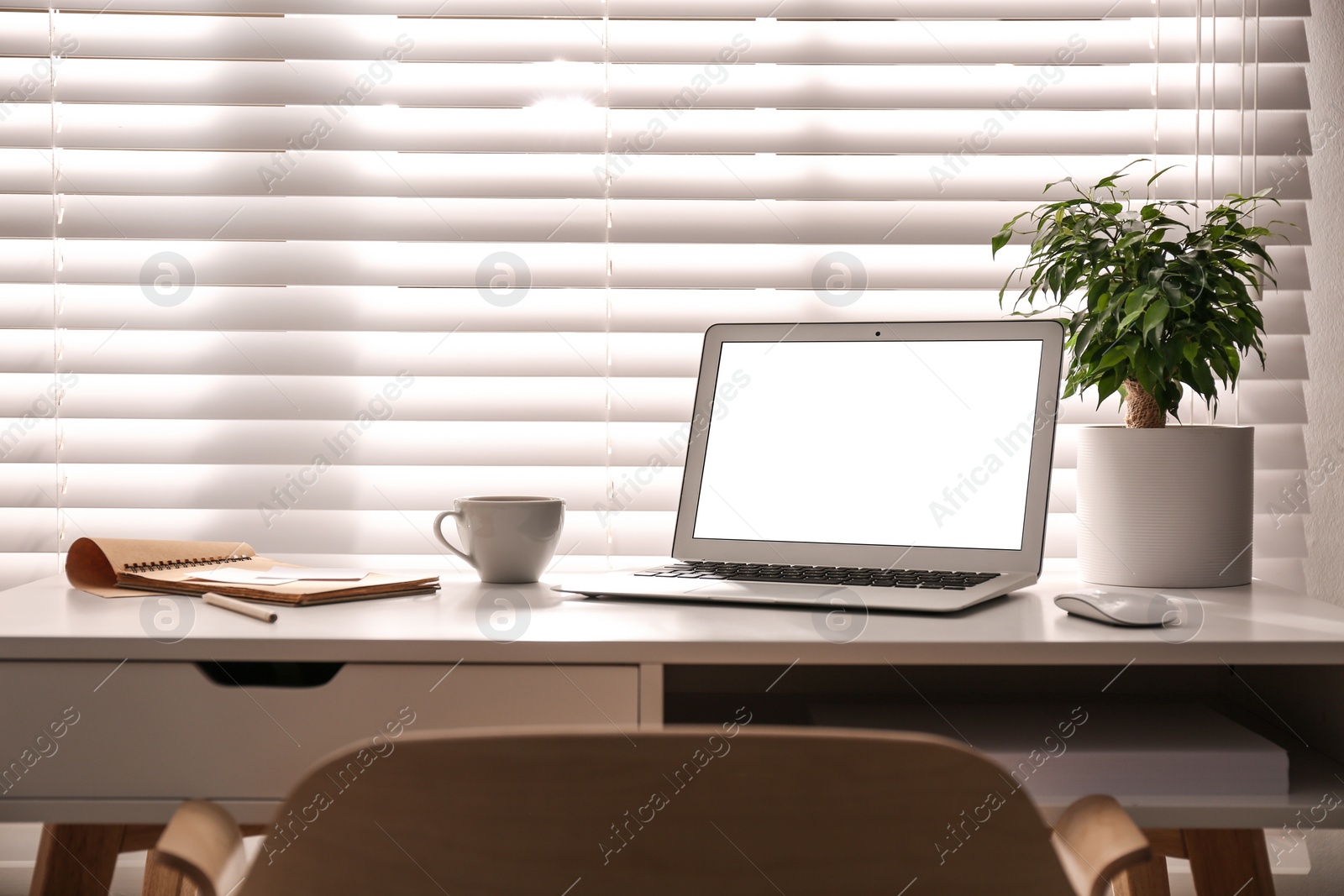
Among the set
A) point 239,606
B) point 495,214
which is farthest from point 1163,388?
point 239,606

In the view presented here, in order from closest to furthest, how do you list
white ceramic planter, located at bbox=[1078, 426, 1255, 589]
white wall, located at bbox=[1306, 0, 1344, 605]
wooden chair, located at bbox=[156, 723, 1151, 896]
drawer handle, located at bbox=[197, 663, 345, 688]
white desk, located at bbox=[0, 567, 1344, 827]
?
wooden chair, located at bbox=[156, 723, 1151, 896] < white desk, located at bbox=[0, 567, 1344, 827] < drawer handle, located at bbox=[197, 663, 345, 688] < white ceramic planter, located at bbox=[1078, 426, 1255, 589] < white wall, located at bbox=[1306, 0, 1344, 605]

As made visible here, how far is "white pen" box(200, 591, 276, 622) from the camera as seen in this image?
915mm

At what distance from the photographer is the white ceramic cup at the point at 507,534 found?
111 centimetres

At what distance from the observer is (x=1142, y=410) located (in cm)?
116

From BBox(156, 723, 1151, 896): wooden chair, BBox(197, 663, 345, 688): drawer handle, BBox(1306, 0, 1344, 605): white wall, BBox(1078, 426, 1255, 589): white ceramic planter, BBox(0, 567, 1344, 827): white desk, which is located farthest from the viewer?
BBox(1306, 0, 1344, 605): white wall

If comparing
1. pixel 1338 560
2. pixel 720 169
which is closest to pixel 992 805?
pixel 720 169

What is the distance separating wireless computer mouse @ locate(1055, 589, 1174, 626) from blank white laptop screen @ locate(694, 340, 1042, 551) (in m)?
0.16

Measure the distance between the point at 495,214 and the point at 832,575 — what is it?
68 cm

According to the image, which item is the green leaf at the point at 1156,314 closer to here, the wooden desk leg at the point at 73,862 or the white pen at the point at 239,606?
the white pen at the point at 239,606

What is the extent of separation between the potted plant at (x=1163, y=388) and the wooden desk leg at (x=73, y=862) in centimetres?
118

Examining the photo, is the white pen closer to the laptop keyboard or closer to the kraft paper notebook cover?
the kraft paper notebook cover

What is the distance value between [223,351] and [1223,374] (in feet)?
4.11

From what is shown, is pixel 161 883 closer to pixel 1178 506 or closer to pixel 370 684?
pixel 370 684

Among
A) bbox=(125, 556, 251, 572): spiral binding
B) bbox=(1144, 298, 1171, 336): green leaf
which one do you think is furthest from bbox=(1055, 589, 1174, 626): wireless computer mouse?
bbox=(125, 556, 251, 572): spiral binding
